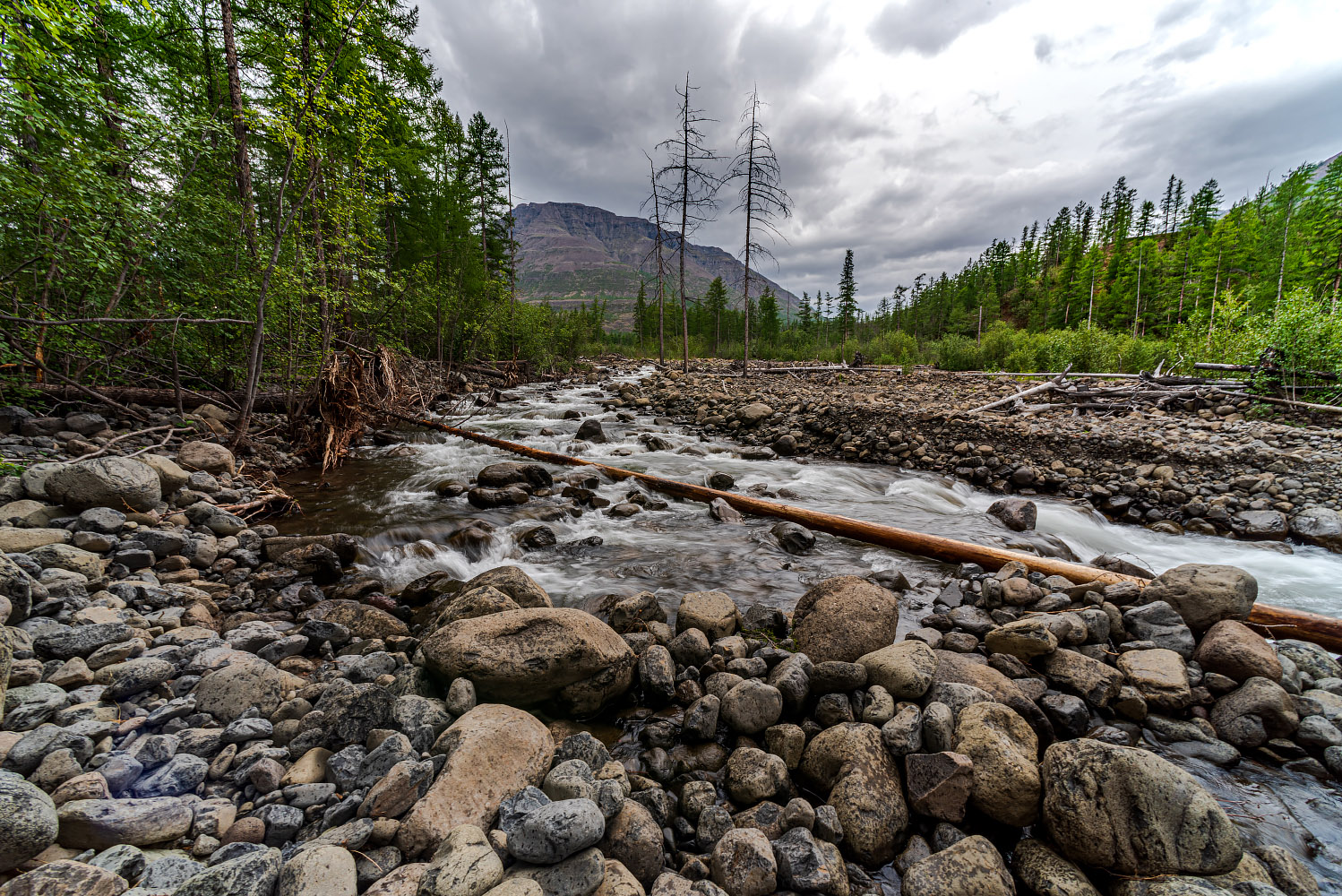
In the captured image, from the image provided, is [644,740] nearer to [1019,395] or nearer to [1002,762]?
[1002,762]

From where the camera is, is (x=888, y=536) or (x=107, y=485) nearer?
(x=107, y=485)

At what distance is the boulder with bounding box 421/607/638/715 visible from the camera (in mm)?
2740

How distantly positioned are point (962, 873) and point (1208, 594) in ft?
10.5

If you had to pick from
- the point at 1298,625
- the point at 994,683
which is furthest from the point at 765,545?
the point at 1298,625

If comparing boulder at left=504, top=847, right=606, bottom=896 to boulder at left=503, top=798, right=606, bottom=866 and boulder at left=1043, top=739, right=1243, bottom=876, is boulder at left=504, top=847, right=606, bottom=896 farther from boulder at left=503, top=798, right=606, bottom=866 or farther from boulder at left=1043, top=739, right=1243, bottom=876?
boulder at left=1043, top=739, right=1243, bottom=876

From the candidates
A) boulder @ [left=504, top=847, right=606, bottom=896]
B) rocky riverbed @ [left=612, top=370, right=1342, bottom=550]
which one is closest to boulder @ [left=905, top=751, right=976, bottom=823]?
boulder @ [left=504, top=847, right=606, bottom=896]

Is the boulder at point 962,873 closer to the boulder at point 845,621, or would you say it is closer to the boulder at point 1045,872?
the boulder at point 1045,872

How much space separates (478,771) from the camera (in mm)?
2170

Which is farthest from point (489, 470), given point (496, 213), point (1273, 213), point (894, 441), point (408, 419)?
point (1273, 213)

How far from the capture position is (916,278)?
73.2 m

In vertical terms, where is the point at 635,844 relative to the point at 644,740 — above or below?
above

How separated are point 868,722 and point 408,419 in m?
10.5

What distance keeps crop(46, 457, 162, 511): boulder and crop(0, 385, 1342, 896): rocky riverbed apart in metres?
0.24

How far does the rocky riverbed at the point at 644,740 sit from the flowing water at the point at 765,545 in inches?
3.1
